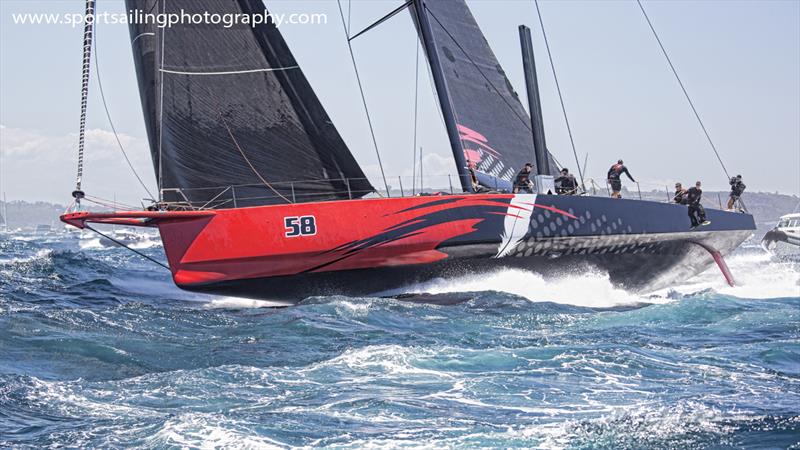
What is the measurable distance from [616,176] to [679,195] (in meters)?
1.88

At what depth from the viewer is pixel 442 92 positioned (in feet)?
53.7

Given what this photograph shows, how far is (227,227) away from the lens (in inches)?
550

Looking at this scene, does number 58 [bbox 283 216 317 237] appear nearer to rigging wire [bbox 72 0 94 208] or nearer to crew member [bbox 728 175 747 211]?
rigging wire [bbox 72 0 94 208]

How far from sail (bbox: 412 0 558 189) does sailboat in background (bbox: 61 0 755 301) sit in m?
0.18

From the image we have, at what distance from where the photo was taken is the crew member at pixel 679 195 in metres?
19.0

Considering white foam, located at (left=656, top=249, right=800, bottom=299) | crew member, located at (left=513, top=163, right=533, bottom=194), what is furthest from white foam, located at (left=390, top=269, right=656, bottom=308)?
white foam, located at (left=656, top=249, right=800, bottom=299)

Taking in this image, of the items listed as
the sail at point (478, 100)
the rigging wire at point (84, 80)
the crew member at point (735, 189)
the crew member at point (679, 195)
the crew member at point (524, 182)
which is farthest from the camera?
the crew member at point (735, 189)

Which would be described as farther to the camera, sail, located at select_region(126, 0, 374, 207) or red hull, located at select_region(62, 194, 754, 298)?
sail, located at select_region(126, 0, 374, 207)

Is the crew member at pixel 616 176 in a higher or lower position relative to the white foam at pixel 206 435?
higher

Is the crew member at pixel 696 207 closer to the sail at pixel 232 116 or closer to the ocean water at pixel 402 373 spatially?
the ocean water at pixel 402 373

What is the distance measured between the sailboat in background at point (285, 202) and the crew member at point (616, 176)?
3.14 feet

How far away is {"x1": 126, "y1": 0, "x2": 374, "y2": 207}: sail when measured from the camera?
48.1ft

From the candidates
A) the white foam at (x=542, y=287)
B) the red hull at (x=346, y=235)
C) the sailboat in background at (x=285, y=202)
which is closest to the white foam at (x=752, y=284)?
the white foam at (x=542, y=287)

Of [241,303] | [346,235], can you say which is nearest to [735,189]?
[346,235]
